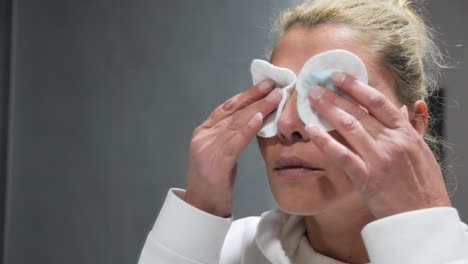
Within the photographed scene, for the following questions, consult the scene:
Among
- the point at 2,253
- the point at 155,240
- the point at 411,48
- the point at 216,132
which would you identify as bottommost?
the point at 2,253

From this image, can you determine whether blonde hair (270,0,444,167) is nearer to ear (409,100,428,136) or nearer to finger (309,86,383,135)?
ear (409,100,428,136)

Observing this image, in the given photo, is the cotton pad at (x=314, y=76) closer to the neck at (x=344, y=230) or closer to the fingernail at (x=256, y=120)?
the fingernail at (x=256, y=120)

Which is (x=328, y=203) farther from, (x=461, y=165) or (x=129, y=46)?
(x=461, y=165)

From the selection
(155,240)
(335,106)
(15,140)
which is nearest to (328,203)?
(335,106)

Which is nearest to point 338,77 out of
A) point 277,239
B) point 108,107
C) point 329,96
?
point 329,96

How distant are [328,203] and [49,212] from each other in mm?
640

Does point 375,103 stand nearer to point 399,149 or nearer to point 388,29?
point 399,149

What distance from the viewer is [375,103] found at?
1.78 feet

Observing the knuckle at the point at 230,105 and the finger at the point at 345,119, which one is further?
the knuckle at the point at 230,105

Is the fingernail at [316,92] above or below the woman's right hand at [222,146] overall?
above

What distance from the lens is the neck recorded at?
0.67m

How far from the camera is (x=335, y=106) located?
57 cm

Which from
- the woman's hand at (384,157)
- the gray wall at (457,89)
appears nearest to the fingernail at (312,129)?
the woman's hand at (384,157)

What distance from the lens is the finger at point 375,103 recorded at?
542 mm
